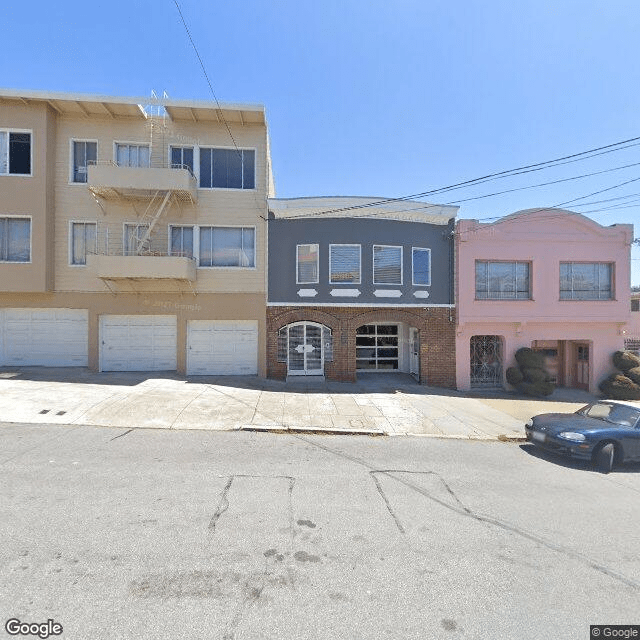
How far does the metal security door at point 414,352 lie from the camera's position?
15203 millimetres

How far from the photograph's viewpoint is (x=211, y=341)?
14.3 metres

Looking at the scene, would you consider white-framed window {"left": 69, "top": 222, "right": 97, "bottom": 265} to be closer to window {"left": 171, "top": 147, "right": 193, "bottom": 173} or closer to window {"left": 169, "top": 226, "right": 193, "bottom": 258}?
window {"left": 169, "top": 226, "right": 193, "bottom": 258}

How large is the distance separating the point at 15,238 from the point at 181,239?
615cm

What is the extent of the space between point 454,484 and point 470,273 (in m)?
11.1

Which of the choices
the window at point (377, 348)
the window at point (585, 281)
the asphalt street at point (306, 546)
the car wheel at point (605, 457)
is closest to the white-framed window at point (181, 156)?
the window at point (377, 348)

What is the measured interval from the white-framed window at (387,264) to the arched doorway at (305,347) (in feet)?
10.0

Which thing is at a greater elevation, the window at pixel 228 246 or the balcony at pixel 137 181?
the balcony at pixel 137 181

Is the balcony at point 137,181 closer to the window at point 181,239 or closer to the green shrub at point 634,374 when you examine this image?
the window at point 181,239

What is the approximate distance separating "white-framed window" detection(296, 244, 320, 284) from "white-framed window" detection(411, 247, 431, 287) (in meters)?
4.11

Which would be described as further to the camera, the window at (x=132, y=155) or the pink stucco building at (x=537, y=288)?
the pink stucco building at (x=537, y=288)

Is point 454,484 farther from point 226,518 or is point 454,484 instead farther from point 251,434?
point 251,434

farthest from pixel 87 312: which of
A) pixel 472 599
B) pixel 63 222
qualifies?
pixel 472 599

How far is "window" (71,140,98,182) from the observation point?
13.9 m

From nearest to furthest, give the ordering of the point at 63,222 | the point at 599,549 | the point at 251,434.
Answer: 1. the point at 599,549
2. the point at 251,434
3. the point at 63,222
